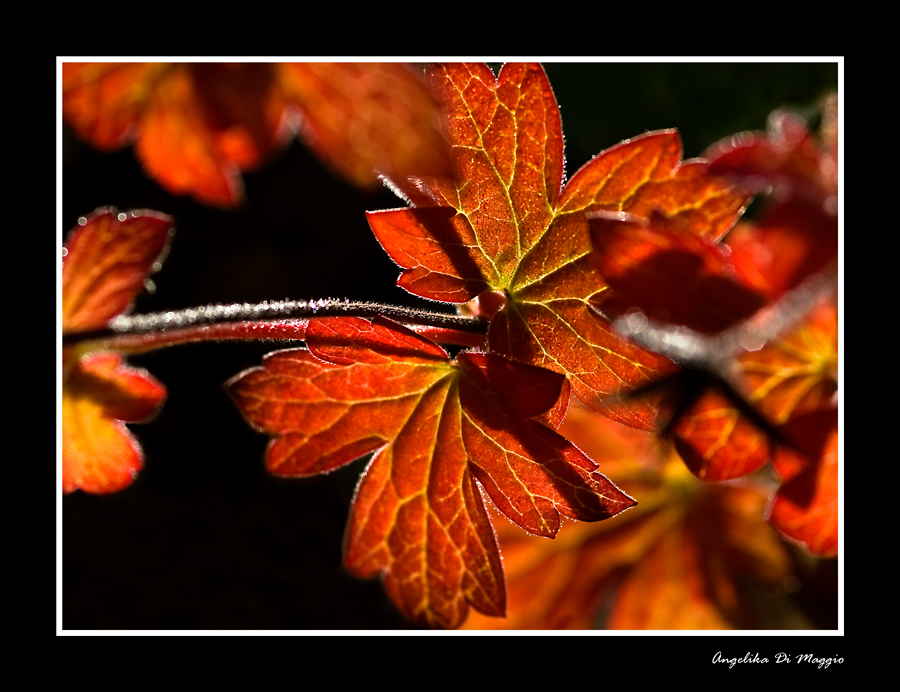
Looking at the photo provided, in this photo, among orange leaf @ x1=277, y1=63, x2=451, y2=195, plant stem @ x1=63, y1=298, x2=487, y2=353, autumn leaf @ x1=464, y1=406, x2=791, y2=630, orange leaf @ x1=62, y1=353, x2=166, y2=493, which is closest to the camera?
orange leaf @ x1=277, y1=63, x2=451, y2=195

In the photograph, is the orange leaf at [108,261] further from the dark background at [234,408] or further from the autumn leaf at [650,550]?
the autumn leaf at [650,550]

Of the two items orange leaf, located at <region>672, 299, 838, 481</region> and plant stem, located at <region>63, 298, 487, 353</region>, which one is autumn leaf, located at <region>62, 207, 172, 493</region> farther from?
orange leaf, located at <region>672, 299, 838, 481</region>

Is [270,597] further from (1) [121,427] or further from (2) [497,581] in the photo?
(2) [497,581]

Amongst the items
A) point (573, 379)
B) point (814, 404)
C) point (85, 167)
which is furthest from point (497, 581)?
point (85, 167)

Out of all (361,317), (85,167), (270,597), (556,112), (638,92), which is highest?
(638,92)

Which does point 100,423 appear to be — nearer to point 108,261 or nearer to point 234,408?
point 108,261

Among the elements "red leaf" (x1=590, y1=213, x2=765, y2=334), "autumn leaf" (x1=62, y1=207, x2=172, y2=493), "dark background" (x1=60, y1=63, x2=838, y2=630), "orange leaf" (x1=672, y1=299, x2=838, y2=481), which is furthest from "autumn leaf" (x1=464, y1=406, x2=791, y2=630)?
"red leaf" (x1=590, y1=213, x2=765, y2=334)
